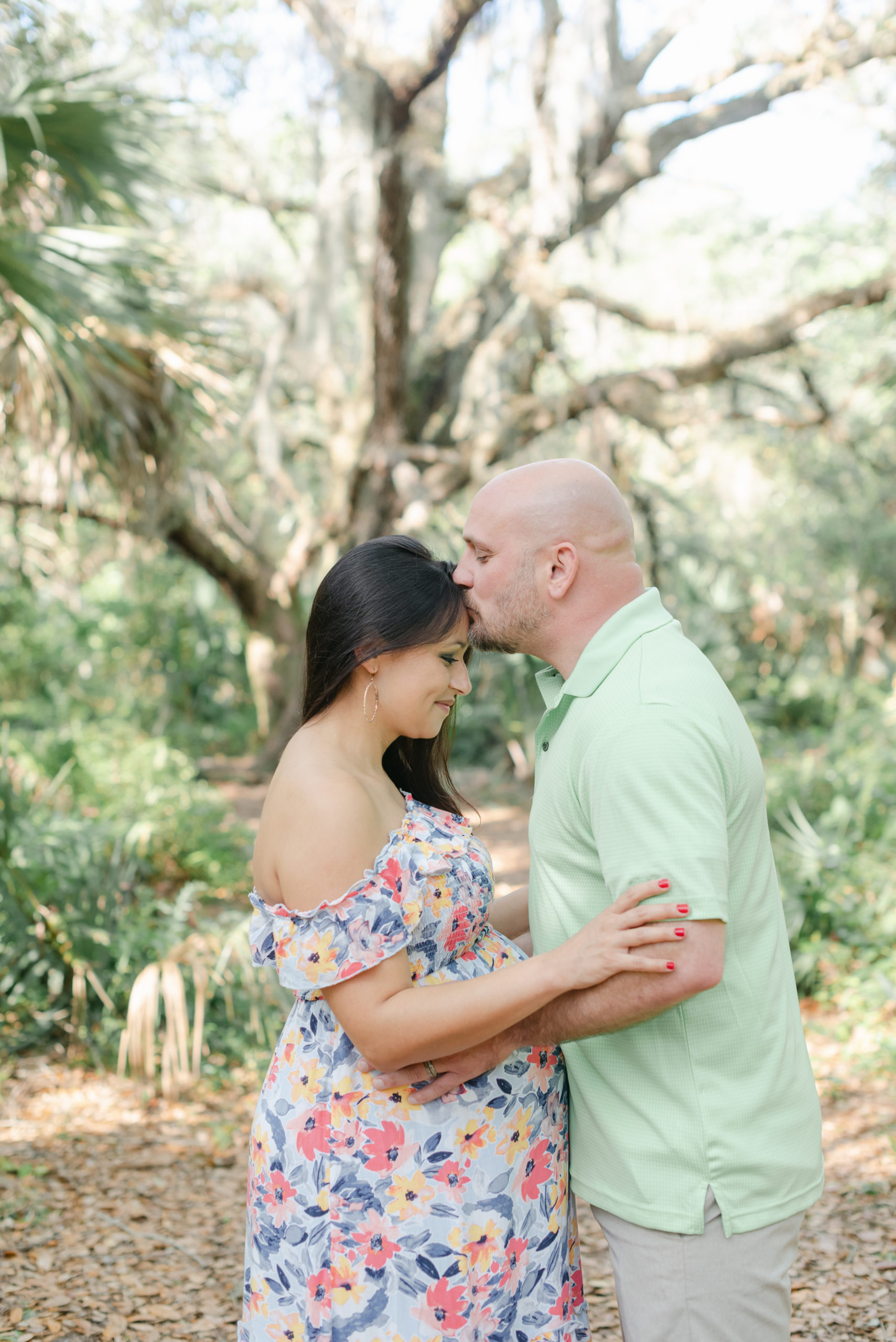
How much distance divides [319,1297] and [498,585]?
48.3 inches

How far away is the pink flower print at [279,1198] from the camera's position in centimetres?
179

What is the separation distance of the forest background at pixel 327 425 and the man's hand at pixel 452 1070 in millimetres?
2790

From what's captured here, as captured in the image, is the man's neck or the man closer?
the man

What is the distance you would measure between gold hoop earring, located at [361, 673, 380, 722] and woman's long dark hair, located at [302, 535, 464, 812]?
0.04 m

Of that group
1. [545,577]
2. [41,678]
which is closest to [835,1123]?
[545,577]

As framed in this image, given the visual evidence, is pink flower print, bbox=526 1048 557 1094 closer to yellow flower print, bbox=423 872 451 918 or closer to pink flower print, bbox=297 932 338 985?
yellow flower print, bbox=423 872 451 918

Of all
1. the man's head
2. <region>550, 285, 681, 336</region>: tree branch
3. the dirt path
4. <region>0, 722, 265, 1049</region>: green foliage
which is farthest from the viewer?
→ <region>550, 285, 681, 336</region>: tree branch

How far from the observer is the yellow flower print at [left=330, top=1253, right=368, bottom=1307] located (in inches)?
68.7

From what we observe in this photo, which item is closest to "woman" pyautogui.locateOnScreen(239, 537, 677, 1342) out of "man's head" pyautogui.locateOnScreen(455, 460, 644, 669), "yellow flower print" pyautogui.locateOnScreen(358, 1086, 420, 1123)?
"yellow flower print" pyautogui.locateOnScreen(358, 1086, 420, 1123)

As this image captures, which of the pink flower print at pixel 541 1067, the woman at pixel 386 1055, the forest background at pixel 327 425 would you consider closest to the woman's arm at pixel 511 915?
the woman at pixel 386 1055

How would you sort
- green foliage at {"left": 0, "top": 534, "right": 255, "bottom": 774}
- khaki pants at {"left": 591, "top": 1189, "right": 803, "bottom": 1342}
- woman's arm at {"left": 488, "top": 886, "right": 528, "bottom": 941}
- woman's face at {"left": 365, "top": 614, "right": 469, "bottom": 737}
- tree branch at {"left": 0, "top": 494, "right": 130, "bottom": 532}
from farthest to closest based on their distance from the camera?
green foliage at {"left": 0, "top": 534, "right": 255, "bottom": 774} < tree branch at {"left": 0, "top": 494, "right": 130, "bottom": 532} < woman's arm at {"left": 488, "top": 886, "right": 528, "bottom": 941} < woman's face at {"left": 365, "top": 614, "right": 469, "bottom": 737} < khaki pants at {"left": 591, "top": 1189, "right": 803, "bottom": 1342}

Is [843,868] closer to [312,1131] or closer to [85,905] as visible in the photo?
[85,905]

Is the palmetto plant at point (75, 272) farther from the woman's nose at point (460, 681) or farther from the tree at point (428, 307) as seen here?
the woman's nose at point (460, 681)

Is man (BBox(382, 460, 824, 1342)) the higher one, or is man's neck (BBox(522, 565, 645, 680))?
man's neck (BBox(522, 565, 645, 680))
